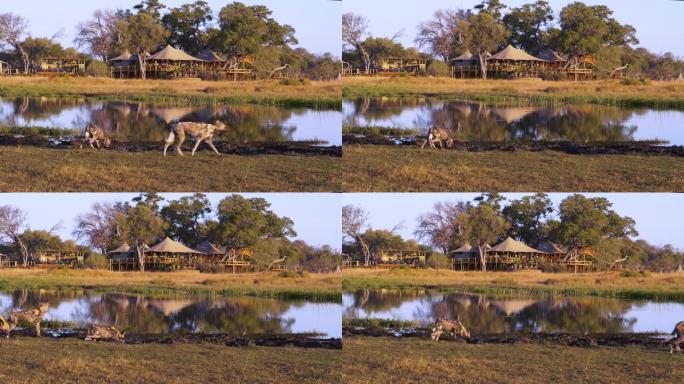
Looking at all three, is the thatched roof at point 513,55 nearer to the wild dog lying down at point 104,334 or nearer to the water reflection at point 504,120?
the water reflection at point 504,120

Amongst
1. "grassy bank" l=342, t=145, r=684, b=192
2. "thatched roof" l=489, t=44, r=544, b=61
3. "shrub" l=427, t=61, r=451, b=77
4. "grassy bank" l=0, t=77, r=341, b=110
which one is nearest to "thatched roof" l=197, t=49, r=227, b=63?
"grassy bank" l=0, t=77, r=341, b=110

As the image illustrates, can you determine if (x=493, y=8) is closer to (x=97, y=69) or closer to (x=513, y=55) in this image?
(x=513, y=55)

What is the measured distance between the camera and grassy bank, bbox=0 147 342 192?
13.3 meters

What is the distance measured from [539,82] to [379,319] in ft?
13.7

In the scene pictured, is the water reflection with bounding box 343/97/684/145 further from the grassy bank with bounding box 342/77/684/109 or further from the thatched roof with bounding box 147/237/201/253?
the thatched roof with bounding box 147/237/201/253

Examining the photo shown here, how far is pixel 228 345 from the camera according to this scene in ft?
43.3

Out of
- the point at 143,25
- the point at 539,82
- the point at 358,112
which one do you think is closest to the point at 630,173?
the point at 539,82

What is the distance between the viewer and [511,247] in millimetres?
13781

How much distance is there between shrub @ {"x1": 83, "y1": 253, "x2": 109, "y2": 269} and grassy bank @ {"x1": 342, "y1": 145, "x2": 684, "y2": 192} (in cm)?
361

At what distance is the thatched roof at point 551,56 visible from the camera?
46.1 feet

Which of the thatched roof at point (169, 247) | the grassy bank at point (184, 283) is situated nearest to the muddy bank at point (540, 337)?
the grassy bank at point (184, 283)

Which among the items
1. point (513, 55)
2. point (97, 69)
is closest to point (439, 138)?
point (513, 55)

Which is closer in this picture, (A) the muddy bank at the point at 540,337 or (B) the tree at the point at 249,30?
(A) the muddy bank at the point at 540,337

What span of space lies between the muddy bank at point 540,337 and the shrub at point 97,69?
214 inches
